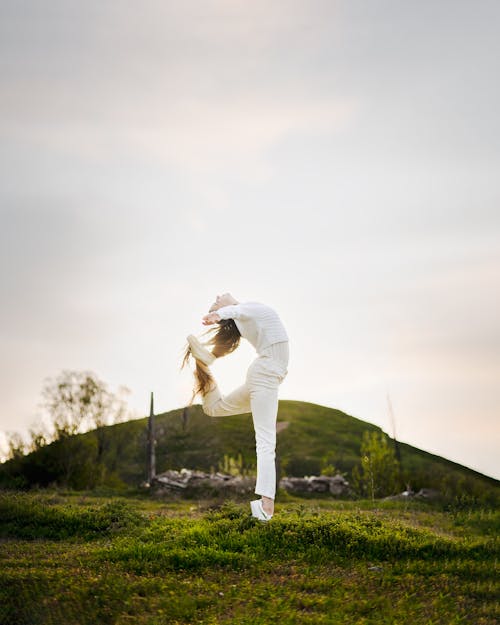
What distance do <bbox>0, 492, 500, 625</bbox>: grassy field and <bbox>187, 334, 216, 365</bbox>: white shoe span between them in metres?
2.32

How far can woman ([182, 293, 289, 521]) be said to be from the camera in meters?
8.87

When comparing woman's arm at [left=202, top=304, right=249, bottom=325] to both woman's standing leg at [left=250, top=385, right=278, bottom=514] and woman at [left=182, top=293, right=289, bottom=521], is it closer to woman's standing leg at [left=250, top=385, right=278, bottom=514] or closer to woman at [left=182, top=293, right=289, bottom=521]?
woman at [left=182, top=293, right=289, bottom=521]

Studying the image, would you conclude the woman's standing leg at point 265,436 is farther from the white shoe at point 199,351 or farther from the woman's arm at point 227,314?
the woman's arm at point 227,314

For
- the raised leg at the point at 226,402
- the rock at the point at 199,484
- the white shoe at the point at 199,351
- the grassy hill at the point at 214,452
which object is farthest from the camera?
the grassy hill at the point at 214,452

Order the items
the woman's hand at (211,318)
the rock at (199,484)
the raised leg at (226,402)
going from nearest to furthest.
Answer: the woman's hand at (211,318)
the raised leg at (226,402)
the rock at (199,484)

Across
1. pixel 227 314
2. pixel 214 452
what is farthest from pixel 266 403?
pixel 214 452

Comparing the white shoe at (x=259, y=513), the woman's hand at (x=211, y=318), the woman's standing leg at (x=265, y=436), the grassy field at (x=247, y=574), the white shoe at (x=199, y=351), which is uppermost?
the woman's hand at (x=211, y=318)

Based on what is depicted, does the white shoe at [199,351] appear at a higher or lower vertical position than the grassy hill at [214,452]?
higher

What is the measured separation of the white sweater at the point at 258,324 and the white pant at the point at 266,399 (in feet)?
0.38

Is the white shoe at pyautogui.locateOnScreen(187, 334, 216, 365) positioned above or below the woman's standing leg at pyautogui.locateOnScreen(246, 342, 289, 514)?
above

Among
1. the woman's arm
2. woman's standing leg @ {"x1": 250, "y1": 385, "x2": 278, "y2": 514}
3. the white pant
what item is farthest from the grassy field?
the woman's arm

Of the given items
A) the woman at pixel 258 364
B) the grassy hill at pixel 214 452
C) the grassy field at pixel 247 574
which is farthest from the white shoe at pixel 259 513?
the grassy hill at pixel 214 452

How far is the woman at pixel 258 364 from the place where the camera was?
29.1 feet

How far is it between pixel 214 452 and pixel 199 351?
23.9 meters
